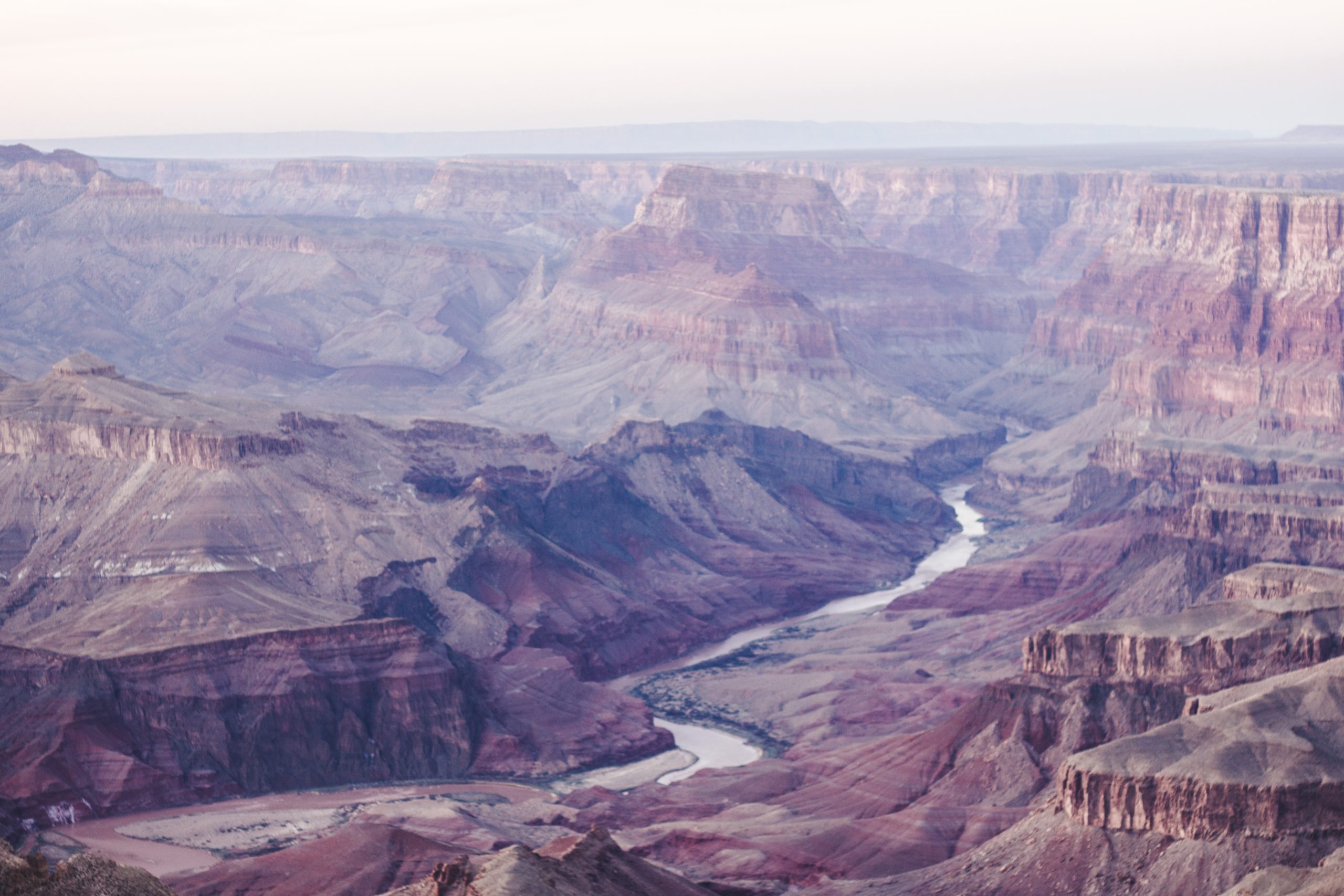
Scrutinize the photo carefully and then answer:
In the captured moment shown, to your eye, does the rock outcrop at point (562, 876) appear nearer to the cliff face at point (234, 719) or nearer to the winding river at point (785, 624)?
the winding river at point (785, 624)

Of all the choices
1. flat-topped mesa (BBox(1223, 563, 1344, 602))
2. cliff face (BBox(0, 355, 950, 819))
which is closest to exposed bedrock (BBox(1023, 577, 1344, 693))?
flat-topped mesa (BBox(1223, 563, 1344, 602))

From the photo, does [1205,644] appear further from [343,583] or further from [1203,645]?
[343,583]

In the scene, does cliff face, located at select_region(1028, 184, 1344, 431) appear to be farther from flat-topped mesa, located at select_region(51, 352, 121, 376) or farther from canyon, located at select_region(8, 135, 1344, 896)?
flat-topped mesa, located at select_region(51, 352, 121, 376)

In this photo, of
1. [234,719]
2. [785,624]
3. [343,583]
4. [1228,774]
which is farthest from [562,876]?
[785,624]

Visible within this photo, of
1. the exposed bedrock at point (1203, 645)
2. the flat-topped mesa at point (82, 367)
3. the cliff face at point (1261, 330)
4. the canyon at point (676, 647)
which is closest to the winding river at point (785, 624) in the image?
the canyon at point (676, 647)

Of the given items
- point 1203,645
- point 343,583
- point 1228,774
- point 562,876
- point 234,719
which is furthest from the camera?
point 343,583

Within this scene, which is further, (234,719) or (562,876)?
(234,719)
